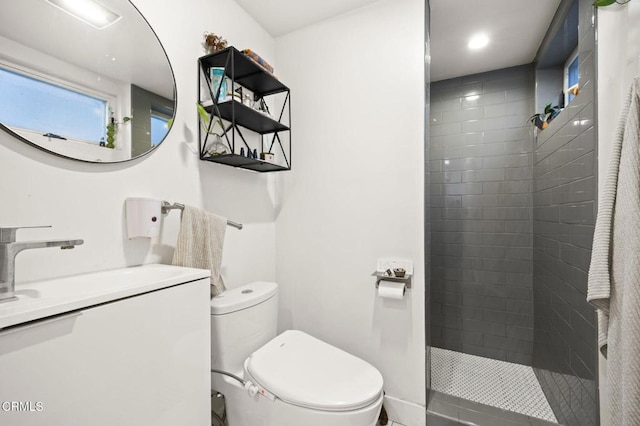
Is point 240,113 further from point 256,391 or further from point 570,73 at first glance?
point 570,73

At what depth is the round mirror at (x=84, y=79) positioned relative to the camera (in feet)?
2.69

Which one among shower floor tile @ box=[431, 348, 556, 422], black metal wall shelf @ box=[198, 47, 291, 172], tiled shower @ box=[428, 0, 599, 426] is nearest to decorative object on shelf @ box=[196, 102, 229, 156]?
black metal wall shelf @ box=[198, 47, 291, 172]

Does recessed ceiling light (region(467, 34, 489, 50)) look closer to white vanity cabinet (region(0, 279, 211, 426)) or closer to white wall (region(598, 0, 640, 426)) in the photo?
white wall (region(598, 0, 640, 426))

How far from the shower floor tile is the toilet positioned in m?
0.96

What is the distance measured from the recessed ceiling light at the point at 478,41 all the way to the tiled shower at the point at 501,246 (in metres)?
0.37

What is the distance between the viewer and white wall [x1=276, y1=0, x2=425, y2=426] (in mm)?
1503

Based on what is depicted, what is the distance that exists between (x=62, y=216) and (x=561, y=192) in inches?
88.0

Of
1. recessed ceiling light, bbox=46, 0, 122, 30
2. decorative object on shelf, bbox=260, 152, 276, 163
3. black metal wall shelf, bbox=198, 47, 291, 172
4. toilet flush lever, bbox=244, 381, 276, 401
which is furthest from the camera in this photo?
decorative object on shelf, bbox=260, 152, 276, 163

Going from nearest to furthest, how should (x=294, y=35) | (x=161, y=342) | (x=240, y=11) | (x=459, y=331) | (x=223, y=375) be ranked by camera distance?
(x=161, y=342) → (x=223, y=375) → (x=240, y=11) → (x=294, y=35) → (x=459, y=331)

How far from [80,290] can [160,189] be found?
0.52 metres

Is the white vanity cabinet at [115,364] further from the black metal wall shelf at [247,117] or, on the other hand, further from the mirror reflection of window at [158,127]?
the black metal wall shelf at [247,117]

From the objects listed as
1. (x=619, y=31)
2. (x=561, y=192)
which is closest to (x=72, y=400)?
(x=619, y=31)

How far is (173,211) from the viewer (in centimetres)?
126

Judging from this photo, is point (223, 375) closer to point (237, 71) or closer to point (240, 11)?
point (237, 71)
